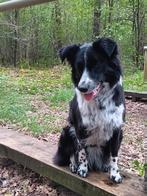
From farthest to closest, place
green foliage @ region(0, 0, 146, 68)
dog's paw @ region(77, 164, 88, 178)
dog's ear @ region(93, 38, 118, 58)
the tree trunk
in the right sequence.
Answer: green foliage @ region(0, 0, 146, 68), the tree trunk, dog's paw @ region(77, 164, 88, 178), dog's ear @ region(93, 38, 118, 58)

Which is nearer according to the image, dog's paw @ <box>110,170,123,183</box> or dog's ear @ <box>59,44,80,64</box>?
dog's ear @ <box>59,44,80,64</box>

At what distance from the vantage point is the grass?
5480 millimetres

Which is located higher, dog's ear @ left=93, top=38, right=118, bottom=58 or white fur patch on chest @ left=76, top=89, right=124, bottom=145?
dog's ear @ left=93, top=38, right=118, bottom=58

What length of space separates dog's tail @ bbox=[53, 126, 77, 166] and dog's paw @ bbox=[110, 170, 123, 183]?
0.38 m

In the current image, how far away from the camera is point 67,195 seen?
11.0 feet

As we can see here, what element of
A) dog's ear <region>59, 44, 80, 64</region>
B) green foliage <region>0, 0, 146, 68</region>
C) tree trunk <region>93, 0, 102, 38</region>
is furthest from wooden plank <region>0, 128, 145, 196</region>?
green foliage <region>0, 0, 146, 68</region>

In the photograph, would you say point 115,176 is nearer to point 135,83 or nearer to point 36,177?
point 36,177

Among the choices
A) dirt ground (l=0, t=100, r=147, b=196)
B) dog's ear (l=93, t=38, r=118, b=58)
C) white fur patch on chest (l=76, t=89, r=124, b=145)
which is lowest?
dirt ground (l=0, t=100, r=147, b=196)

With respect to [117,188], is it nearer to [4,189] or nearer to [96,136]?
[96,136]

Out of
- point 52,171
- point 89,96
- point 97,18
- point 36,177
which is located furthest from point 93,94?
point 97,18

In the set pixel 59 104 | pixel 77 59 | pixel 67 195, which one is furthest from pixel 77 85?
pixel 59 104

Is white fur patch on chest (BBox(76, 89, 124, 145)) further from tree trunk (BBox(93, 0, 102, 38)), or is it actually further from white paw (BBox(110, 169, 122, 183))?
tree trunk (BBox(93, 0, 102, 38))

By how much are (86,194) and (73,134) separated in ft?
1.57

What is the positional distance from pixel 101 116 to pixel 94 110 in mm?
67
